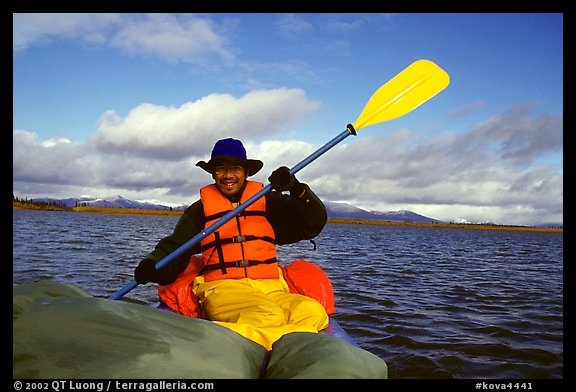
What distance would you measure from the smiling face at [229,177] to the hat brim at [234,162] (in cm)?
4

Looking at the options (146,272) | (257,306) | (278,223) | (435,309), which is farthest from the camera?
(435,309)

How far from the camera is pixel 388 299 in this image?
7039mm

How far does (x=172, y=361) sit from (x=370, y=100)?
395cm

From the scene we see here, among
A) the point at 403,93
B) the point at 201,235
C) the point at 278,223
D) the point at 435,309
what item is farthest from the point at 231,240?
the point at 435,309

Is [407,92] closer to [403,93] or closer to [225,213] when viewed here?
[403,93]

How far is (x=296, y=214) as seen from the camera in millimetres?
3971

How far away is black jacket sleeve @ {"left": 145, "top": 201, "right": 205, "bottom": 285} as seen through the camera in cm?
388

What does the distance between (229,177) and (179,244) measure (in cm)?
79

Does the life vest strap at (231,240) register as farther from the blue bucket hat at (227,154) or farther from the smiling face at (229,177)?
the blue bucket hat at (227,154)

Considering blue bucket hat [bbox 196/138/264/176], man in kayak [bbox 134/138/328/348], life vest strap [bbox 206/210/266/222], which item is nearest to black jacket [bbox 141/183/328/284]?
man in kayak [bbox 134/138/328/348]

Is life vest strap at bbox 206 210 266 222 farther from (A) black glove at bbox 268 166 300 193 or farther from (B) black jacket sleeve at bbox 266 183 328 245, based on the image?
(A) black glove at bbox 268 166 300 193

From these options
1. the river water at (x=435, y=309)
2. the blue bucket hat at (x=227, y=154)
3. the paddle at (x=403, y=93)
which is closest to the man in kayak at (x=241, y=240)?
the blue bucket hat at (x=227, y=154)
